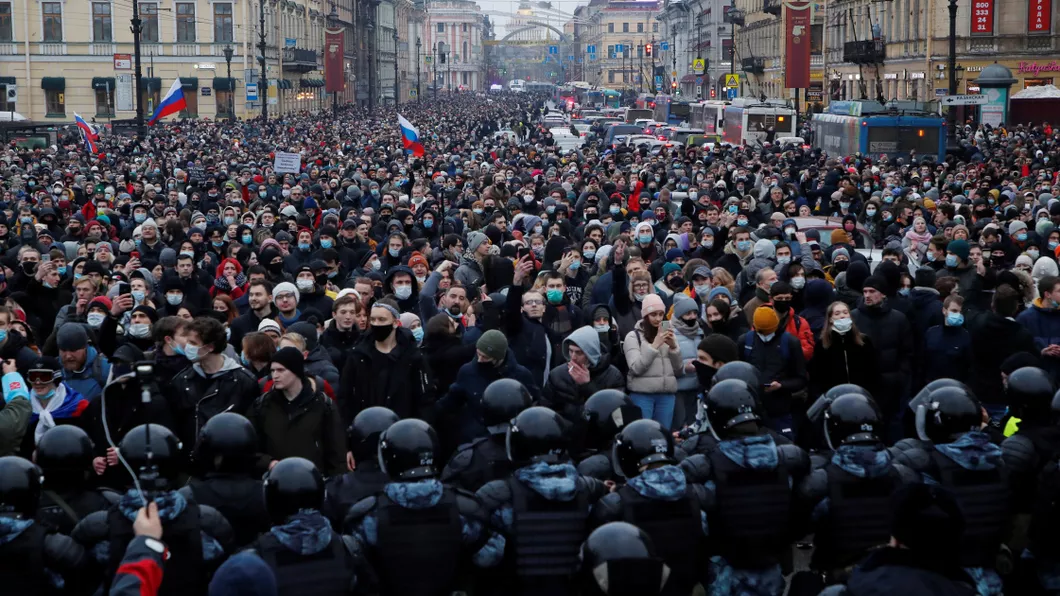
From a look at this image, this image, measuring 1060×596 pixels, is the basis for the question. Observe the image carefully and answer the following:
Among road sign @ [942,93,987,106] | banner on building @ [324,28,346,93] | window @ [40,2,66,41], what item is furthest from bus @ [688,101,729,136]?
window @ [40,2,66,41]

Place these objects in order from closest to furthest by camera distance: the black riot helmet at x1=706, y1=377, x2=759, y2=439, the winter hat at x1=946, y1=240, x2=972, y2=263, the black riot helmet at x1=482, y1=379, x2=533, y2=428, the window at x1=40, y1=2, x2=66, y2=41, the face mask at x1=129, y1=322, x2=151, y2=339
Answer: the black riot helmet at x1=706, y1=377, x2=759, y2=439 → the black riot helmet at x1=482, y1=379, x2=533, y2=428 → the face mask at x1=129, y1=322, x2=151, y2=339 → the winter hat at x1=946, y1=240, x2=972, y2=263 → the window at x1=40, y1=2, x2=66, y2=41

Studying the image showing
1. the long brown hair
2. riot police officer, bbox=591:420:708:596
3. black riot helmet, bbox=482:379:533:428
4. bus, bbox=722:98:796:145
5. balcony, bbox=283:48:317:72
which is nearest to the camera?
riot police officer, bbox=591:420:708:596

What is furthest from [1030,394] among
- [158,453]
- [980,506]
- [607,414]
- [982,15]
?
[982,15]

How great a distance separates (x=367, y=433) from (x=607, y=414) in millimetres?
1155

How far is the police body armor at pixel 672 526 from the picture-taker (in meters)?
5.17

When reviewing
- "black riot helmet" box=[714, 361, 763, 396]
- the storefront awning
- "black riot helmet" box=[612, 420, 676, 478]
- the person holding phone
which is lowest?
the person holding phone

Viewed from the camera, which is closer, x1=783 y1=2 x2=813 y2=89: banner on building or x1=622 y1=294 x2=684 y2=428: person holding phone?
x1=622 y1=294 x2=684 y2=428: person holding phone

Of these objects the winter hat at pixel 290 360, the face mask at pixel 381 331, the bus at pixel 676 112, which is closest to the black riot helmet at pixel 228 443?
the winter hat at pixel 290 360

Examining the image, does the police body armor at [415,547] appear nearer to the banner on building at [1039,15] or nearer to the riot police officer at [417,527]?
the riot police officer at [417,527]

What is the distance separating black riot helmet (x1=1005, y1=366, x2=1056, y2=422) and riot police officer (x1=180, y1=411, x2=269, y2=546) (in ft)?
10.9

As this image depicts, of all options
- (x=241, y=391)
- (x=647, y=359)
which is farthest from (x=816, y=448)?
(x=241, y=391)

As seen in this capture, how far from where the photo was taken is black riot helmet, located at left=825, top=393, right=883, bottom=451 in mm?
5621

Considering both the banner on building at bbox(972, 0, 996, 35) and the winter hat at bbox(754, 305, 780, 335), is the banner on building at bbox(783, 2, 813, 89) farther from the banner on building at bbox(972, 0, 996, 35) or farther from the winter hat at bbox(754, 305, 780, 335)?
the winter hat at bbox(754, 305, 780, 335)

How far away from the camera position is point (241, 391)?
7.40 m
